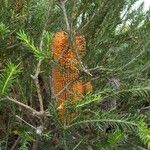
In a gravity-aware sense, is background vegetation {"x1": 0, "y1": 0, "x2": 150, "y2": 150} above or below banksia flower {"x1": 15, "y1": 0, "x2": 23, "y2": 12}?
below

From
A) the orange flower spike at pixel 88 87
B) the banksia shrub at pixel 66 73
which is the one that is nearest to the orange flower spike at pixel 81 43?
the banksia shrub at pixel 66 73

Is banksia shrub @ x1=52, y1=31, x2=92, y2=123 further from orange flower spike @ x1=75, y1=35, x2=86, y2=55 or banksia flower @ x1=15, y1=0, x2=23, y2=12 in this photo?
banksia flower @ x1=15, y1=0, x2=23, y2=12

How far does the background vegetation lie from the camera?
169 cm

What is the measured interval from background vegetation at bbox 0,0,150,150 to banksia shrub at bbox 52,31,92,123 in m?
0.04

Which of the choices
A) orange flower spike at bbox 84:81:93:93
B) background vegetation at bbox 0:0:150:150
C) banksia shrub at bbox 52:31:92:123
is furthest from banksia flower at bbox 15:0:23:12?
orange flower spike at bbox 84:81:93:93

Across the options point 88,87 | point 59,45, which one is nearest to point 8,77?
point 59,45

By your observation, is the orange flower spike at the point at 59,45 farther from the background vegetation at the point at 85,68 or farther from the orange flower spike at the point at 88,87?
the orange flower spike at the point at 88,87

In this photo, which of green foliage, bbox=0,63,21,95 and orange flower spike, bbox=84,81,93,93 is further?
orange flower spike, bbox=84,81,93,93

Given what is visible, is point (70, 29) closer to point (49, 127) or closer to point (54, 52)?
point (54, 52)

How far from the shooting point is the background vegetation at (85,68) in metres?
1.69

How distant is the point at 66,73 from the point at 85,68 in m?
0.12

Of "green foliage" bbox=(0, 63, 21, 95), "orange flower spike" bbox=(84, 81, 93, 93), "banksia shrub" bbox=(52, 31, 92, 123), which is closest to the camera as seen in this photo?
"green foliage" bbox=(0, 63, 21, 95)

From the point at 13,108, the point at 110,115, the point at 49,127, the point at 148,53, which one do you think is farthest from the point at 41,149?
the point at 148,53

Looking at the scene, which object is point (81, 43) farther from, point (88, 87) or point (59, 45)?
point (88, 87)
